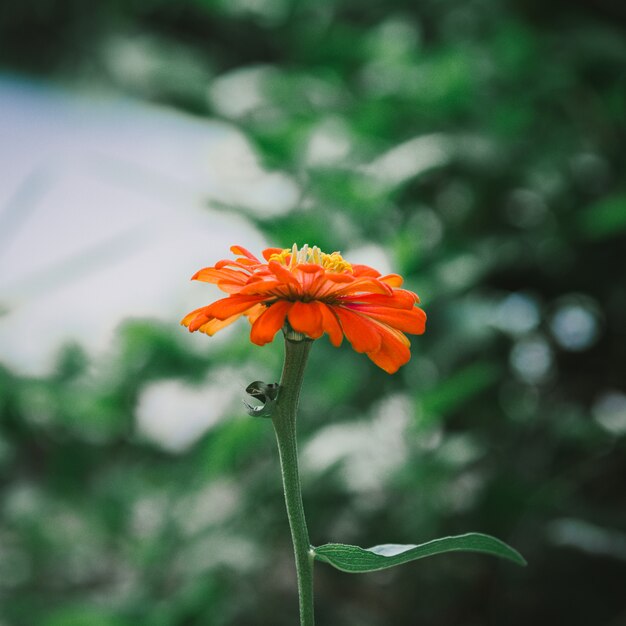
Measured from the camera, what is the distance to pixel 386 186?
0.92 metres

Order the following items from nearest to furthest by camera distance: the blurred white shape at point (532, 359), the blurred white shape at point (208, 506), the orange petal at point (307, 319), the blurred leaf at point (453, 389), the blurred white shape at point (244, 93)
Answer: the orange petal at point (307, 319)
the blurred leaf at point (453, 389)
the blurred white shape at point (208, 506)
the blurred white shape at point (532, 359)
the blurred white shape at point (244, 93)

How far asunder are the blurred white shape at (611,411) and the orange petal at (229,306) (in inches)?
27.5

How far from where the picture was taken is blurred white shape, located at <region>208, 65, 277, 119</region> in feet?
4.32

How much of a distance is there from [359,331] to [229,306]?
4cm

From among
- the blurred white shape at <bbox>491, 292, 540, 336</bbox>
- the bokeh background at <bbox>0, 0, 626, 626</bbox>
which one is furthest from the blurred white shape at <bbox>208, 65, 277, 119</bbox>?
the blurred white shape at <bbox>491, 292, 540, 336</bbox>

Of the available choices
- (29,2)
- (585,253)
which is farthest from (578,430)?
(29,2)

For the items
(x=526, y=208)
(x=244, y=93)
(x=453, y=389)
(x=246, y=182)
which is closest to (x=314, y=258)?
(x=453, y=389)

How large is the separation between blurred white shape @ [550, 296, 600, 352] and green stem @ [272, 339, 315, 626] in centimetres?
82

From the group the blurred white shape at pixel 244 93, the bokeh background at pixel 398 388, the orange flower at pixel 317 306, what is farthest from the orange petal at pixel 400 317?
the blurred white shape at pixel 244 93

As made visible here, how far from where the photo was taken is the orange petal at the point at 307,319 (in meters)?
0.22

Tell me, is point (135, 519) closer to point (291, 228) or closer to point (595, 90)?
point (291, 228)

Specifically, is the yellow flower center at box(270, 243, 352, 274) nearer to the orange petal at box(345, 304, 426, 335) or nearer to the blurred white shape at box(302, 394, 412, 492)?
the orange petal at box(345, 304, 426, 335)

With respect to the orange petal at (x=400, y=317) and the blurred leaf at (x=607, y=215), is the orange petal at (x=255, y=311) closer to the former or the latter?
the orange petal at (x=400, y=317)

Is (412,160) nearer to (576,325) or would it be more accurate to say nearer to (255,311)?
(576,325)
